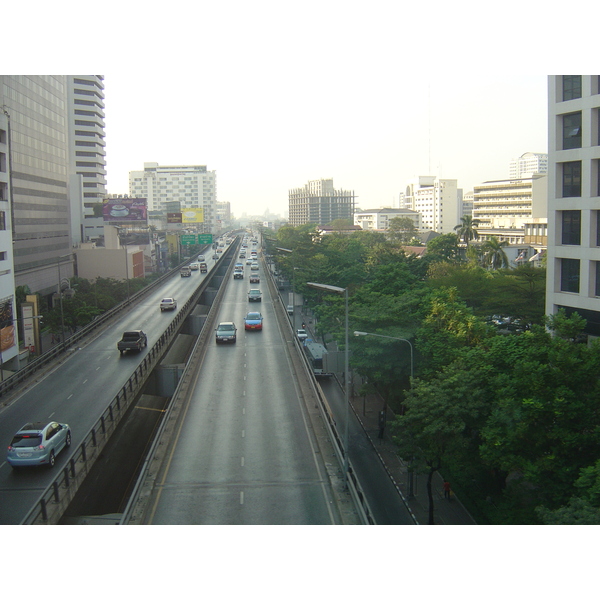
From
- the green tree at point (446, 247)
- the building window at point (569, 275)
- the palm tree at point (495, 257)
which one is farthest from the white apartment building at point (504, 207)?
the building window at point (569, 275)

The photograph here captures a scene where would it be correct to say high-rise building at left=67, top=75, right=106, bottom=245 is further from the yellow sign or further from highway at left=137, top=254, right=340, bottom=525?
highway at left=137, top=254, right=340, bottom=525

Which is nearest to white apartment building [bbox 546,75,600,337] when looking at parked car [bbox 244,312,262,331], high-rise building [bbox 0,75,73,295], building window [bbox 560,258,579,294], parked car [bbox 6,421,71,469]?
building window [bbox 560,258,579,294]

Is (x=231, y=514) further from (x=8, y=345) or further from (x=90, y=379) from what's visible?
(x=8, y=345)

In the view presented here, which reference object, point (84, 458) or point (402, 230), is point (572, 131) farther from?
point (402, 230)

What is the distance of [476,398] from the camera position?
2484 centimetres

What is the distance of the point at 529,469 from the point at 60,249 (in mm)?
71010

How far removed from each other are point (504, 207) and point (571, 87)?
130 m

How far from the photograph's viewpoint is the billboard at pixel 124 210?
111750 millimetres

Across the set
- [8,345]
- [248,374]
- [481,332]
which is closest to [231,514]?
[481,332]

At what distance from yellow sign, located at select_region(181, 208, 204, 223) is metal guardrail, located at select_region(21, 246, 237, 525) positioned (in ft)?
438

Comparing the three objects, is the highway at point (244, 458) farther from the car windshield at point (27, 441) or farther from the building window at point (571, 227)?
the building window at point (571, 227)

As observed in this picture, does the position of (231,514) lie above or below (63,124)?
below

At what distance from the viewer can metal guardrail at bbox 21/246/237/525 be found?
19.6 m

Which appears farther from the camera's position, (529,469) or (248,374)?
(248,374)
